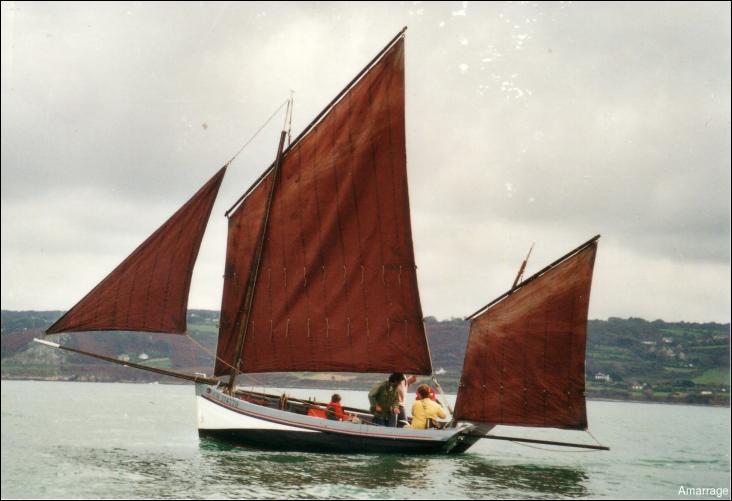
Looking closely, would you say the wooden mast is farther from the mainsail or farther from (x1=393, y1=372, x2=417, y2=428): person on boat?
(x1=393, y1=372, x2=417, y2=428): person on boat

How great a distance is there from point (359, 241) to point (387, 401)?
671 centimetres

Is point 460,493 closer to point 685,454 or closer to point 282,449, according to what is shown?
point 282,449

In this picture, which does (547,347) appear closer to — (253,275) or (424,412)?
(424,412)

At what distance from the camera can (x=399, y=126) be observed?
2998 cm

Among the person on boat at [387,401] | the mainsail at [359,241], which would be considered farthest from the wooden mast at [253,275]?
the person on boat at [387,401]

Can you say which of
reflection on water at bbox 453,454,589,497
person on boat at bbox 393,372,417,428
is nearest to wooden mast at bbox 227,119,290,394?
person on boat at bbox 393,372,417,428

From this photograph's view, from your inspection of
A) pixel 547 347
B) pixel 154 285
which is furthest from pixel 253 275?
pixel 547 347

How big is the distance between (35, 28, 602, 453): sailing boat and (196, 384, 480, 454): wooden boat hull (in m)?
0.05

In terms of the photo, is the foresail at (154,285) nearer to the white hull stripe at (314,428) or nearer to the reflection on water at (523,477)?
the white hull stripe at (314,428)

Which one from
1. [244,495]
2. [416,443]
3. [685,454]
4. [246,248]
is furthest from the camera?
[685,454]

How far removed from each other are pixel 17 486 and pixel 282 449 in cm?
1016

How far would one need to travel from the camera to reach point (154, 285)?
29.6m

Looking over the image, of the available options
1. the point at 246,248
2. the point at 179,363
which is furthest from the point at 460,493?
the point at 179,363

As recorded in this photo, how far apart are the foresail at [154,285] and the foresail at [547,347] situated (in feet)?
43.1
